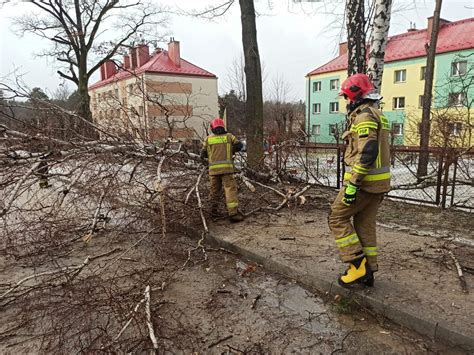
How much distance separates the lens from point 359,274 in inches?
116

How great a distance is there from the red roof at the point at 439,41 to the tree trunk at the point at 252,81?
17.7 meters

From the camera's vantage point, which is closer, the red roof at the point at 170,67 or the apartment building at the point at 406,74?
the apartment building at the point at 406,74

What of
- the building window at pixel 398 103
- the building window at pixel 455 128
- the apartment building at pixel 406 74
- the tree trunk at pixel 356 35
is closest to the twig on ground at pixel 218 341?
the tree trunk at pixel 356 35

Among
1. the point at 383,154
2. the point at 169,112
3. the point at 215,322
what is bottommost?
the point at 215,322

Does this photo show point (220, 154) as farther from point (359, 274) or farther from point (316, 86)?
point (316, 86)

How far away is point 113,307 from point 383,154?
266 cm

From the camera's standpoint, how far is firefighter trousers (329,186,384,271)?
2.90 metres

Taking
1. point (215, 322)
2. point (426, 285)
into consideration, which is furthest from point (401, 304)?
point (215, 322)

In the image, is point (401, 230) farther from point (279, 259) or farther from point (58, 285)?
point (58, 285)

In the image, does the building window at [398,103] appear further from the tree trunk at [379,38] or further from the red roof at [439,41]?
the tree trunk at [379,38]

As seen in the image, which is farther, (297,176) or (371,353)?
(297,176)

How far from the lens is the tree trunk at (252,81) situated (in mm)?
7719

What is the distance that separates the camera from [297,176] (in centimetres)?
751

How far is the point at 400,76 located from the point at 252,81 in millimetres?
22494
